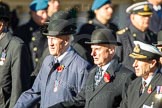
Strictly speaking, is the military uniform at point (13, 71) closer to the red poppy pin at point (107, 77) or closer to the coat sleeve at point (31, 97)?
the coat sleeve at point (31, 97)

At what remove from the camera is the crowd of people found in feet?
31.4

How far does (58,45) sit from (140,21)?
216 centimetres

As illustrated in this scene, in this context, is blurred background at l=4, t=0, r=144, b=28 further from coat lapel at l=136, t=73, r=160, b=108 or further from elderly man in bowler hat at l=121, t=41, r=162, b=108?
coat lapel at l=136, t=73, r=160, b=108

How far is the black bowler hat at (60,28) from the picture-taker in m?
10.6

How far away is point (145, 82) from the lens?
957 cm

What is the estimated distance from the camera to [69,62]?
1051 centimetres

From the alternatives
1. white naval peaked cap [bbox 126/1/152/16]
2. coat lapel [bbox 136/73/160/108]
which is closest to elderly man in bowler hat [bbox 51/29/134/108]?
coat lapel [bbox 136/73/160/108]

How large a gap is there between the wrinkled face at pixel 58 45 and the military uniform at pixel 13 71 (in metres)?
0.66

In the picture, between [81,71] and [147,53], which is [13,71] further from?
[147,53]

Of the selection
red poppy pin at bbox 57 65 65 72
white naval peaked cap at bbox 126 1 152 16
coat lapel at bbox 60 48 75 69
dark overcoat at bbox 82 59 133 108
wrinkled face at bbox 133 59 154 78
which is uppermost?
white naval peaked cap at bbox 126 1 152 16

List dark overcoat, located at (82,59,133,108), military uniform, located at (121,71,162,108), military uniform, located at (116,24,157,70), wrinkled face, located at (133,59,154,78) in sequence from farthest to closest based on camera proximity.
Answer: military uniform, located at (116,24,157,70), dark overcoat, located at (82,59,133,108), wrinkled face, located at (133,59,154,78), military uniform, located at (121,71,162,108)

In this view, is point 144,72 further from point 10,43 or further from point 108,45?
point 10,43

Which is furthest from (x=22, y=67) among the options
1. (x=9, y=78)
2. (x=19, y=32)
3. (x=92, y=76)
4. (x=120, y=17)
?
(x=120, y=17)

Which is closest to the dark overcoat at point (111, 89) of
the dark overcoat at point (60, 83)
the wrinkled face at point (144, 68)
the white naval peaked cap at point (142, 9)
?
the dark overcoat at point (60, 83)
